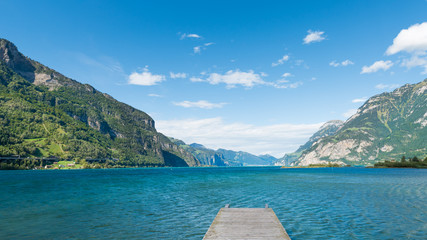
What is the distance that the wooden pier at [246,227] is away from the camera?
62.5 feet

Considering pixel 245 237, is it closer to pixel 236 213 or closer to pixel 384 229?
pixel 236 213

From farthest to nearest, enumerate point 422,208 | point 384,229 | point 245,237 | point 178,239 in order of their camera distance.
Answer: point 422,208
point 384,229
point 178,239
point 245,237

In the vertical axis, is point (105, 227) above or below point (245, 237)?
below

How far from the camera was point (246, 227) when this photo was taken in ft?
71.7

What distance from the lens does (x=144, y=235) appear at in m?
24.4

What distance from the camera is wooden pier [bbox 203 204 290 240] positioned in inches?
750

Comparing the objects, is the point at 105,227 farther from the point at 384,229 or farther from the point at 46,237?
the point at 384,229

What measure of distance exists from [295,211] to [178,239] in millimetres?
21033

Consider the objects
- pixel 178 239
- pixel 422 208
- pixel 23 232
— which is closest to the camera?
pixel 178 239

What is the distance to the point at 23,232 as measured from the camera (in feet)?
82.1

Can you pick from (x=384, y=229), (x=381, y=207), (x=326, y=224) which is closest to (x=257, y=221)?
(x=326, y=224)

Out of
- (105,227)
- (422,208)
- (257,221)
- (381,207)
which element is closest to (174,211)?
(105,227)

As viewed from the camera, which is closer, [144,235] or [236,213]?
[144,235]

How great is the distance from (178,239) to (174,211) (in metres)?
14.4
